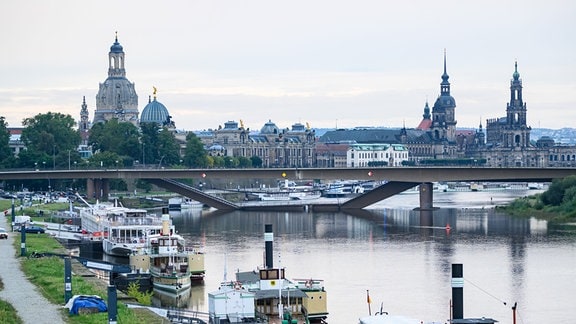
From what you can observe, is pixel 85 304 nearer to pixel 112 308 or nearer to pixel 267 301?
pixel 267 301

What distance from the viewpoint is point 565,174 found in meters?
126

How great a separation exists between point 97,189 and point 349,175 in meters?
29.7

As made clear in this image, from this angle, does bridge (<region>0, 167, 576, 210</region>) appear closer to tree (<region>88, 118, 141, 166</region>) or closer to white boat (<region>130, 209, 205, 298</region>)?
tree (<region>88, 118, 141, 166</region>)

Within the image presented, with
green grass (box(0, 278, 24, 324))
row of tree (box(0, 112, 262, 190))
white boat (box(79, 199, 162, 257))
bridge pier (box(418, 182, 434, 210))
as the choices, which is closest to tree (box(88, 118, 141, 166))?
row of tree (box(0, 112, 262, 190))

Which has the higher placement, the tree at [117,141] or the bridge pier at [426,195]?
the tree at [117,141]

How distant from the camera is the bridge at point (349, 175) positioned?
125375mm

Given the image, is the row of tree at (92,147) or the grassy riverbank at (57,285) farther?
the row of tree at (92,147)

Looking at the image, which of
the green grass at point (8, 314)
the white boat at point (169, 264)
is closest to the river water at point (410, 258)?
the white boat at point (169, 264)

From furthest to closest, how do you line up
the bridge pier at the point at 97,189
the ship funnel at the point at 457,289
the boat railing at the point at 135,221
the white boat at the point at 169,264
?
the bridge pier at the point at 97,189
the boat railing at the point at 135,221
the white boat at the point at 169,264
the ship funnel at the point at 457,289

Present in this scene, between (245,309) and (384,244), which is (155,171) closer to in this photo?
(384,244)

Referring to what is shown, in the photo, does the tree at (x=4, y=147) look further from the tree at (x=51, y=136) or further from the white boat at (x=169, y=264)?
the white boat at (x=169, y=264)

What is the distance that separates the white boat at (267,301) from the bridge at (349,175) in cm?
7061

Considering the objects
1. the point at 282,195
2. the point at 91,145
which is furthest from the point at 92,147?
the point at 282,195

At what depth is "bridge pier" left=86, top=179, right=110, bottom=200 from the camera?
14462 centimetres
